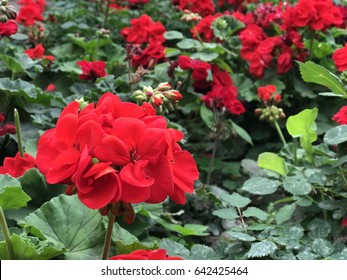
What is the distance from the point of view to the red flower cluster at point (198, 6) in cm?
334

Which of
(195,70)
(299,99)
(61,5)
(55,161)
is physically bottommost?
(61,5)

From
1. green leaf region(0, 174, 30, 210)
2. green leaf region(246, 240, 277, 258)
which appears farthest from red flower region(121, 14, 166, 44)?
green leaf region(0, 174, 30, 210)

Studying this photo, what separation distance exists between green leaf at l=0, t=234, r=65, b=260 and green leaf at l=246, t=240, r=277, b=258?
0.44m

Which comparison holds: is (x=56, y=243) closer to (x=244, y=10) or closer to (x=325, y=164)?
(x=325, y=164)

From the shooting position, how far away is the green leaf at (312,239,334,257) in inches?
61.3

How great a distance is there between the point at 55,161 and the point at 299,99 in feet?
6.75

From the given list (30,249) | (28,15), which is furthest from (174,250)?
(28,15)

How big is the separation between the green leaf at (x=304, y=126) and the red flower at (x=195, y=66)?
64 cm

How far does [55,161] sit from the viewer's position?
1198mm

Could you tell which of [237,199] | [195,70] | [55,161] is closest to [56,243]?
[55,161]

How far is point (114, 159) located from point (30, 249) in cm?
24

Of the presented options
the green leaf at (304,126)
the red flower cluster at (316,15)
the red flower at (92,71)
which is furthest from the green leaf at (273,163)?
the red flower cluster at (316,15)

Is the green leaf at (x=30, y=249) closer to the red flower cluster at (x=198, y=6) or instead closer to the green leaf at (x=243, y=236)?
the green leaf at (x=243, y=236)

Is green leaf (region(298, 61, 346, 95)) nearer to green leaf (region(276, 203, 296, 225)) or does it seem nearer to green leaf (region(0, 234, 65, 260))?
green leaf (region(276, 203, 296, 225))
